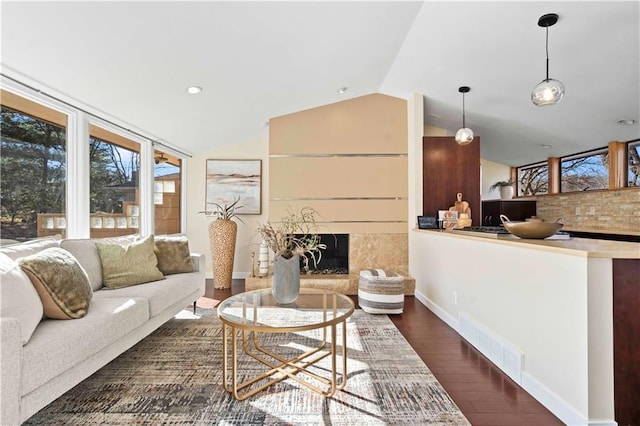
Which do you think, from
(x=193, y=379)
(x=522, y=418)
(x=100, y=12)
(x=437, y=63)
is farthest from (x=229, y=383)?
(x=437, y=63)

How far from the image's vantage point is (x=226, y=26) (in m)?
2.45

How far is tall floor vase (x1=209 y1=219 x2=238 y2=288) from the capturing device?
4.64 metres

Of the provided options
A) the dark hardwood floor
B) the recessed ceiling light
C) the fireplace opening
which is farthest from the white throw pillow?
the fireplace opening

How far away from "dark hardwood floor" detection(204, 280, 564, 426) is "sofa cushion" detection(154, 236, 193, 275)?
2.31 meters

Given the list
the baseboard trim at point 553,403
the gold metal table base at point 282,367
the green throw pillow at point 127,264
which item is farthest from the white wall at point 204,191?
the baseboard trim at point 553,403

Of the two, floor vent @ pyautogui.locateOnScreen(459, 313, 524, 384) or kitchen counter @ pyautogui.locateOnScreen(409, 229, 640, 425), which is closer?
kitchen counter @ pyautogui.locateOnScreen(409, 229, 640, 425)

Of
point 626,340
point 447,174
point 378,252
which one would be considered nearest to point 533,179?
point 447,174

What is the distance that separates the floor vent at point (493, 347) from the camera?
208 centimetres

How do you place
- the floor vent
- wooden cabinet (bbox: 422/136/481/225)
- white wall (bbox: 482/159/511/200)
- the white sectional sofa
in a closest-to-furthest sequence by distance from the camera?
1. the white sectional sofa
2. the floor vent
3. wooden cabinet (bbox: 422/136/481/225)
4. white wall (bbox: 482/159/511/200)

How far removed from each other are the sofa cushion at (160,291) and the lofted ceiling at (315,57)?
1.80 meters

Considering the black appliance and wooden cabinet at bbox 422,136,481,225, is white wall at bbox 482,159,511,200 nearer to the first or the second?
the black appliance

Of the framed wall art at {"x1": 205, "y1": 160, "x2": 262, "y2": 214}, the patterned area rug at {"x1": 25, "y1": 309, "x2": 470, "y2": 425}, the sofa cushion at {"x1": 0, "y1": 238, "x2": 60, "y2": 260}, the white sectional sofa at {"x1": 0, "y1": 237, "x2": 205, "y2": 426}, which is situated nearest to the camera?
the white sectional sofa at {"x1": 0, "y1": 237, "x2": 205, "y2": 426}

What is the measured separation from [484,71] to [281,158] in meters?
2.83

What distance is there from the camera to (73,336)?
1682mm
